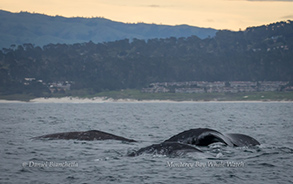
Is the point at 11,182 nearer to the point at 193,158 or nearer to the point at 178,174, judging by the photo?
the point at 178,174

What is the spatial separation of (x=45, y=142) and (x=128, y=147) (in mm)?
5254

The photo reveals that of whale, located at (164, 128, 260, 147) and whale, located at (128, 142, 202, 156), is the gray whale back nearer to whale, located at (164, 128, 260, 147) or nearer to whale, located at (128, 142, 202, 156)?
whale, located at (164, 128, 260, 147)

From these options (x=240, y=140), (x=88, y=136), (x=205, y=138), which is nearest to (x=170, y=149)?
(x=205, y=138)

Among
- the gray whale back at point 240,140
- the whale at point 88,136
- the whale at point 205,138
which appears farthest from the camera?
the whale at point 88,136

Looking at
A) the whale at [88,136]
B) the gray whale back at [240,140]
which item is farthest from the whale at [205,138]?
the whale at [88,136]

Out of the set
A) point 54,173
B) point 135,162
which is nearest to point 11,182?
point 54,173

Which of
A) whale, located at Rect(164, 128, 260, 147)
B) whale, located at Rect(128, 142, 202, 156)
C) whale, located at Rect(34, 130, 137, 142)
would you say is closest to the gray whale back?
whale, located at Rect(164, 128, 260, 147)

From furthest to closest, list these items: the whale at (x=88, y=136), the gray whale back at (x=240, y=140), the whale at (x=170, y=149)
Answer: the whale at (x=88, y=136) → the gray whale back at (x=240, y=140) → the whale at (x=170, y=149)

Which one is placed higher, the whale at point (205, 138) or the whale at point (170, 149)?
the whale at point (205, 138)

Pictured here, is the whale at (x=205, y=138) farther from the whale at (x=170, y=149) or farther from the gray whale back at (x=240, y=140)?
the whale at (x=170, y=149)

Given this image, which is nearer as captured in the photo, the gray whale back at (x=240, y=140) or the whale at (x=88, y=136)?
the gray whale back at (x=240, y=140)

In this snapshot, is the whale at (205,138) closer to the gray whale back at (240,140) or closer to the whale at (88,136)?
the gray whale back at (240,140)

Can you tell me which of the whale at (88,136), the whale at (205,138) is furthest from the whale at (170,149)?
the whale at (88,136)

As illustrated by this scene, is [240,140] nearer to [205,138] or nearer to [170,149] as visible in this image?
[205,138]
